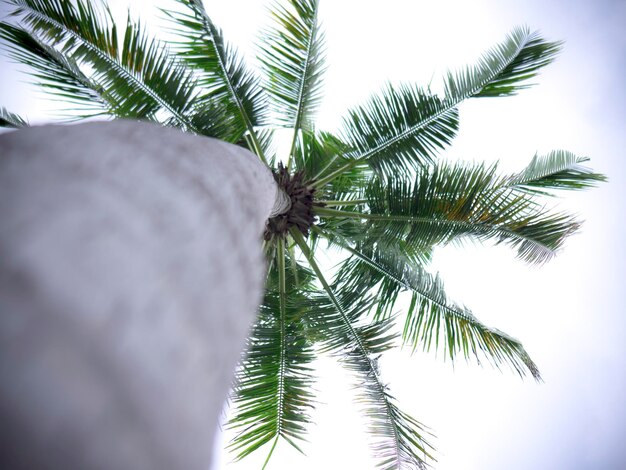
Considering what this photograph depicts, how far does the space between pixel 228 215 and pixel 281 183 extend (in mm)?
2801

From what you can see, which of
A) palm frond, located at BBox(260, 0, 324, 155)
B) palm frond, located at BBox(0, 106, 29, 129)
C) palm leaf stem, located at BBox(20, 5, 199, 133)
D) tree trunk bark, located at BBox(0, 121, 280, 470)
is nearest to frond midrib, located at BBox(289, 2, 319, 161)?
palm frond, located at BBox(260, 0, 324, 155)

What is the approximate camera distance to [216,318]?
0.85 metres

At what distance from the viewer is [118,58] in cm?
390

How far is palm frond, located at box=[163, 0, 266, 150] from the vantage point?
4111mm

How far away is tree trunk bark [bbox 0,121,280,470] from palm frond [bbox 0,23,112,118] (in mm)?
3360

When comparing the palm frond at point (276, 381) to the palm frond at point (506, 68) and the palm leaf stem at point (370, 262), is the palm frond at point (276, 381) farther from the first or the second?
the palm frond at point (506, 68)

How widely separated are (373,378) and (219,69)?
3772 millimetres

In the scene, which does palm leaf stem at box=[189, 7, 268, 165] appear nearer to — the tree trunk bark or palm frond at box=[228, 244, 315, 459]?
palm frond at box=[228, 244, 315, 459]

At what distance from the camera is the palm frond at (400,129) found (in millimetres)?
4547

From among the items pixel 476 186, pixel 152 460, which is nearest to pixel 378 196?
pixel 476 186

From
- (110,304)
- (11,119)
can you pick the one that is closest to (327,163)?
(11,119)

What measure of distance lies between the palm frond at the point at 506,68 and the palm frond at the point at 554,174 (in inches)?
33.5

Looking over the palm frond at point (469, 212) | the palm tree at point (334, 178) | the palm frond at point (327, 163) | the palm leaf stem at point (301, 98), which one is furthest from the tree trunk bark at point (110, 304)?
the palm frond at point (327, 163)

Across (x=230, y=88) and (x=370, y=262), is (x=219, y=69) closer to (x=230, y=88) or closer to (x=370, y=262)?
(x=230, y=88)
